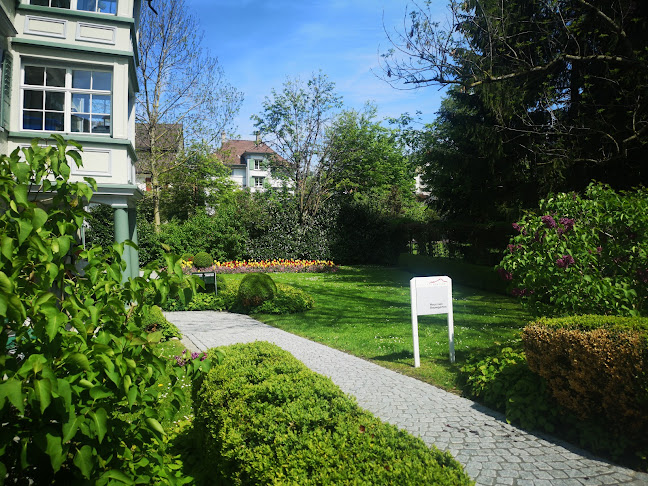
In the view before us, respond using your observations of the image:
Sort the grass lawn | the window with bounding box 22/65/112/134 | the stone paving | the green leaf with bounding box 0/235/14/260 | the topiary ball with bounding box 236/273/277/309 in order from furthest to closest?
1. the topiary ball with bounding box 236/273/277/309
2. the window with bounding box 22/65/112/134
3. the grass lawn
4. the stone paving
5. the green leaf with bounding box 0/235/14/260

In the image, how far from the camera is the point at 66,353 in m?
1.76

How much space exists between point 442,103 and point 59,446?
3108cm

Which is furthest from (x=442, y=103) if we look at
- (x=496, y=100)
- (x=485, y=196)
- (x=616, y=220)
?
(x=616, y=220)

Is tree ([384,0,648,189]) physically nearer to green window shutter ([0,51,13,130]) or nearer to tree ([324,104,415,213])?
green window shutter ([0,51,13,130])

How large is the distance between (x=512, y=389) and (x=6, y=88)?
1122cm

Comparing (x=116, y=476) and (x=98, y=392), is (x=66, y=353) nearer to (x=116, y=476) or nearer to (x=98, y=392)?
(x=98, y=392)

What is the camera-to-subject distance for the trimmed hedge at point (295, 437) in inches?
91.4

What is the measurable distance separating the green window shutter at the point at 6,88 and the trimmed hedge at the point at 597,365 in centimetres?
Result: 1075

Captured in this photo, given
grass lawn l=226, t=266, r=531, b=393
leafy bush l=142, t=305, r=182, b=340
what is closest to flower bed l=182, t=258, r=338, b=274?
grass lawn l=226, t=266, r=531, b=393

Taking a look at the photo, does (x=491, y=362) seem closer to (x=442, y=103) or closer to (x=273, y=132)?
(x=273, y=132)

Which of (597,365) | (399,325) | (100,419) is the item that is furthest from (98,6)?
(597,365)

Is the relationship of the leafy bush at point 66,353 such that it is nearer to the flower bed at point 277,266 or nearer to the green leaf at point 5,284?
A: the green leaf at point 5,284

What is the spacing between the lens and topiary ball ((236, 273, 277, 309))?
12.6m

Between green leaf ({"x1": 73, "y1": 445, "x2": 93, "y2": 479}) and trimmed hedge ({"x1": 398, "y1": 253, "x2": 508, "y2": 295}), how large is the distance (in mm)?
15224
